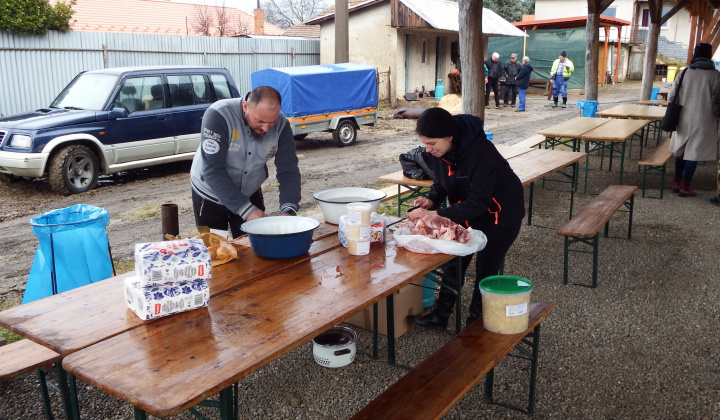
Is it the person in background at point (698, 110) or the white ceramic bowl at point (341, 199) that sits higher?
the person in background at point (698, 110)

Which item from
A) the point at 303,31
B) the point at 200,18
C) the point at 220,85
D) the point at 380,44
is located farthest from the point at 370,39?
the point at 200,18

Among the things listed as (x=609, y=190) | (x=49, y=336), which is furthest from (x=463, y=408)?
(x=609, y=190)

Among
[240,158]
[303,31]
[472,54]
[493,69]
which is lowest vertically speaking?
[240,158]

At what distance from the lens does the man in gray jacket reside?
3.66m

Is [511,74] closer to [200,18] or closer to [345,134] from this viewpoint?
[345,134]

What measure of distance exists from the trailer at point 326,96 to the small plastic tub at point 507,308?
951 centimetres

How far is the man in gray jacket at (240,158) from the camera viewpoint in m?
3.66

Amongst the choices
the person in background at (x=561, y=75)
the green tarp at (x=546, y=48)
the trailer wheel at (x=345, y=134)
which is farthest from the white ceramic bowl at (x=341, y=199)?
the green tarp at (x=546, y=48)

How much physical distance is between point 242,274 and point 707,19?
24927 millimetres

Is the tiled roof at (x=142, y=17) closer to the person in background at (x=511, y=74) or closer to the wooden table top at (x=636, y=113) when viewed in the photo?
the person in background at (x=511, y=74)

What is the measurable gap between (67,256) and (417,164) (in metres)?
3.34

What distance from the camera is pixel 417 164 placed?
601 centimetres

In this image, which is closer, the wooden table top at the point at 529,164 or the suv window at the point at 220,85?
the wooden table top at the point at 529,164

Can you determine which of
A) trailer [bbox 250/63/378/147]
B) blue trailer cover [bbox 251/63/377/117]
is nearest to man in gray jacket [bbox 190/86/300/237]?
trailer [bbox 250/63/378/147]
